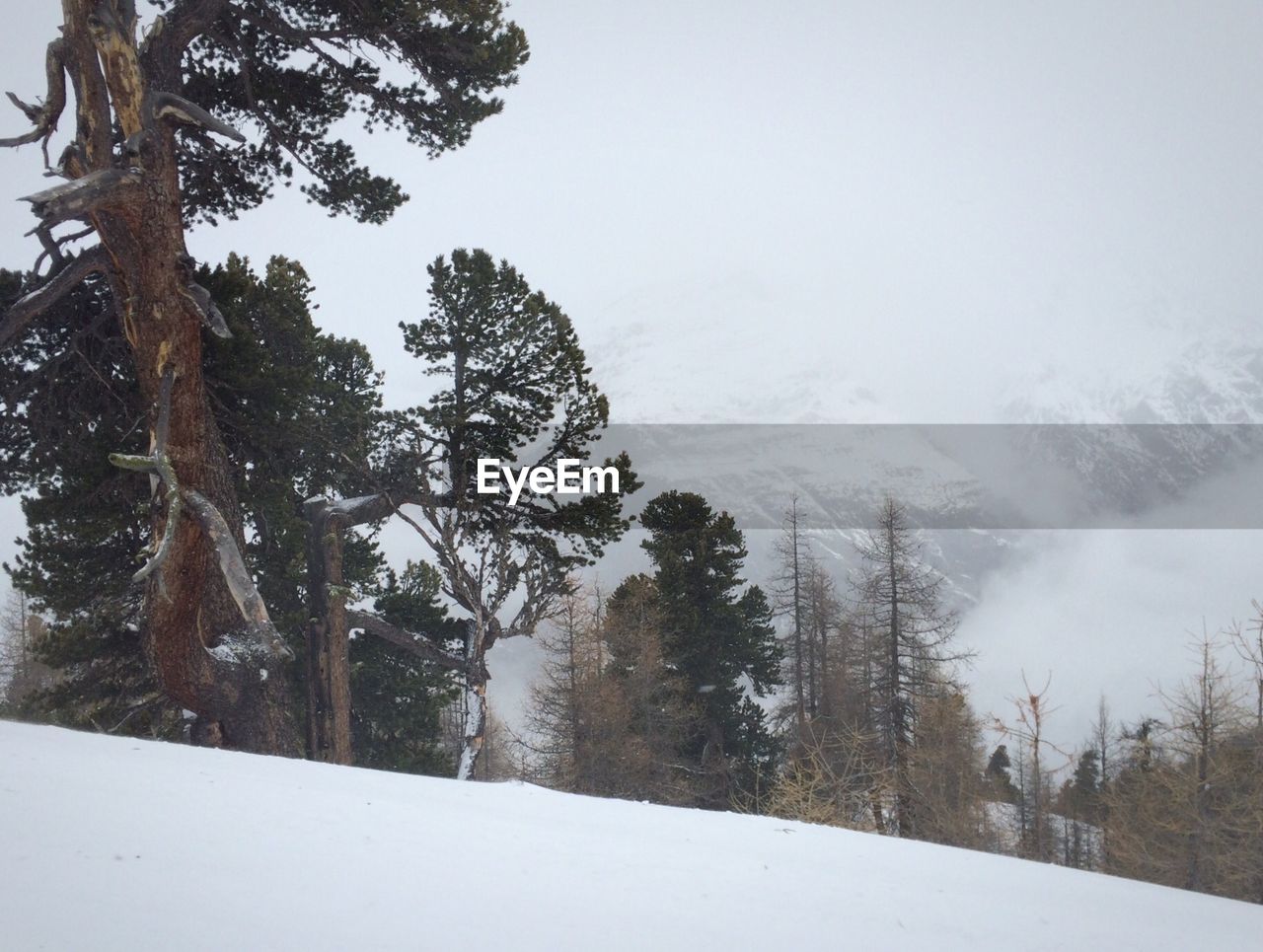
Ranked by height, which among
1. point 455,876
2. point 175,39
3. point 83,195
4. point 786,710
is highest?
point 175,39

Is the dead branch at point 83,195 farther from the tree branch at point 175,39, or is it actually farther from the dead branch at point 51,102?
the tree branch at point 175,39

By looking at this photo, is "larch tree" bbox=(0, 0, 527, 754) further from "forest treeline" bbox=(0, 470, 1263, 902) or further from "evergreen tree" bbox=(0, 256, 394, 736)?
"forest treeline" bbox=(0, 470, 1263, 902)

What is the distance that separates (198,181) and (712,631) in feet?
62.7

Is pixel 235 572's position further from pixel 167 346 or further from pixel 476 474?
pixel 476 474

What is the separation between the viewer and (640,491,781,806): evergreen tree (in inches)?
982

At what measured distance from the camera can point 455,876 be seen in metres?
2.97

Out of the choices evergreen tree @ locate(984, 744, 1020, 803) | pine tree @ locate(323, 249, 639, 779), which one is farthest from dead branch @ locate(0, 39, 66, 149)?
evergreen tree @ locate(984, 744, 1020, 803)

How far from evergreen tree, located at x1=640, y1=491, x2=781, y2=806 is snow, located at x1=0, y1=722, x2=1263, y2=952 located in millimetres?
20167

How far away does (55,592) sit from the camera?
10852 millimetres

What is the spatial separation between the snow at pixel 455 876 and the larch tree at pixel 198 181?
3928mm

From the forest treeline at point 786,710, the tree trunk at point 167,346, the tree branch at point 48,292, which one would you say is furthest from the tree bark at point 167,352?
the forest treeline at point 786,710

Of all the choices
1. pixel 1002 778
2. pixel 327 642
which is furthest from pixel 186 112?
pixel 1002 778

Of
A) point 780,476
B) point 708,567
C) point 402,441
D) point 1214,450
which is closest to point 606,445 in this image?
point 780,476

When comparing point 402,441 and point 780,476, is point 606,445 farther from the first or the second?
point 402,441
